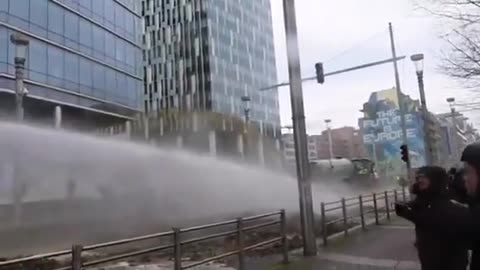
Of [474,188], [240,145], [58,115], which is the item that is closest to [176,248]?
[474,188]

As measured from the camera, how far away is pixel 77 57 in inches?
1613

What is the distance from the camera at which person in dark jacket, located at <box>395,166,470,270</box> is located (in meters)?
3.57

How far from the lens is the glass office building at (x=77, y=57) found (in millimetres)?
34906

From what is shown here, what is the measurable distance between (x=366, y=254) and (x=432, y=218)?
6.98 meters

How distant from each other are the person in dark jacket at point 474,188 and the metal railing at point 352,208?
23.4 ft

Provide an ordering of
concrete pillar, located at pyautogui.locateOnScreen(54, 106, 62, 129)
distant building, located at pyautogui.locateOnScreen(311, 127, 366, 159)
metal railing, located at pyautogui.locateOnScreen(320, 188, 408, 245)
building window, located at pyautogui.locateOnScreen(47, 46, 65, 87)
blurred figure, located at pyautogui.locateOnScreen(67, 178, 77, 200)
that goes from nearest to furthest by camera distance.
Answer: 1. metal railing, located at pyautogui.locateOnScreen(320, 188, 408, 245)
2. blurred figure, located at pyautogui.locateOnScreen(67, 178, 77, 200)
3. concrete pillar, located at pyautogui.locateOnScreen(54, 106, 62, 129)
4. building window, located at pyautogui.locateOnScreen(47, 46, 65, 87)
5. distant building, located at pyautogui.locateOnScreen(311, 127, 366, 159)

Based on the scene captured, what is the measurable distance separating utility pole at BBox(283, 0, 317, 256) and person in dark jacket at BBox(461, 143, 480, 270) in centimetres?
760

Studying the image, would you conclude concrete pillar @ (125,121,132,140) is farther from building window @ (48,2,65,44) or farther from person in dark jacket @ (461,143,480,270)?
person in dark jacket @ (461,143,480,270)

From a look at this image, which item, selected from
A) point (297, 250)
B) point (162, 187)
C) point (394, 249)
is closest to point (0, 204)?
point (162, 187)

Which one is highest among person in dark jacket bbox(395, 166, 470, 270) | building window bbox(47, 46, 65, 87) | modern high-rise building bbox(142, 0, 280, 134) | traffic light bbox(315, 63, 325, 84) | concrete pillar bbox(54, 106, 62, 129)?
modern high-rise building bbox(142, 0, 280, 134)

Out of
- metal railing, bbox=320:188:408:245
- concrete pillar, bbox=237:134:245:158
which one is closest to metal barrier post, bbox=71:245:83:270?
metal railing, bbox=320:188:408:245

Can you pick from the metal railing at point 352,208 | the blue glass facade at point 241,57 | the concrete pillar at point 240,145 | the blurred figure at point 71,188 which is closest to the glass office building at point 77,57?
the concrete pillar at point 240,145

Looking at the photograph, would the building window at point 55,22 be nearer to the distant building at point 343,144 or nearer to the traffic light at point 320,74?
the traffic light at point 320,74

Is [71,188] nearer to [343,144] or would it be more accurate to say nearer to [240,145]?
[240,145]
